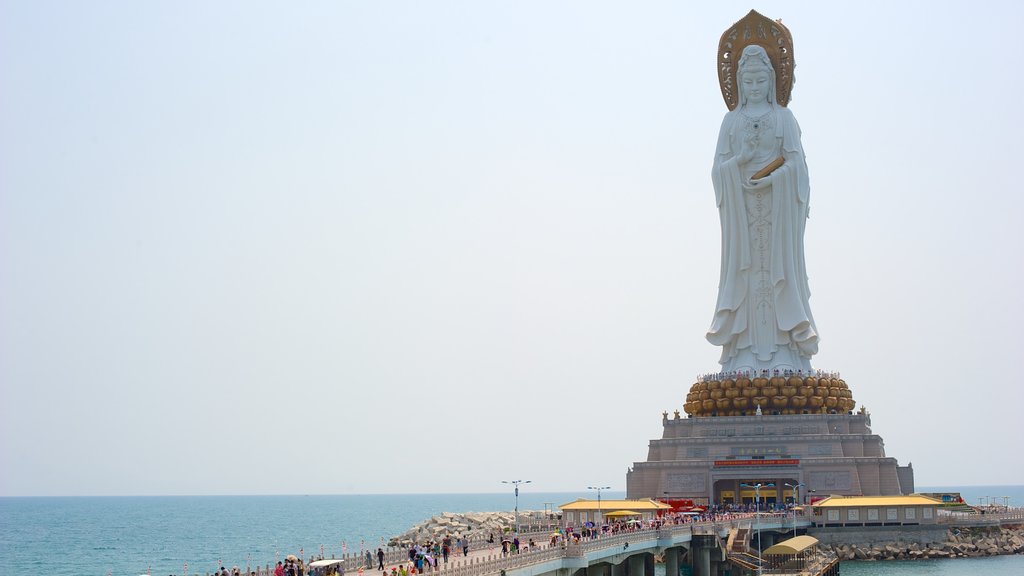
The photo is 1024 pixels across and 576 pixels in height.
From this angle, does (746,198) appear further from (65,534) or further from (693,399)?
(65,534)

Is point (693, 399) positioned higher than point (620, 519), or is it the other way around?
point (693, 399)

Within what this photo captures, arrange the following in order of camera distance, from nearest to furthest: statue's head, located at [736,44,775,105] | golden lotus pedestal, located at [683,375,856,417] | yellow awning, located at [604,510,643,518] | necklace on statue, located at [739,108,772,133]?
1. yellow awning, located at [604,510,643,518]
2. golden lotus pedestal, located at [683,375,856,417]
3. necklace on statue, located at [739,108,772,133]
4. statue's head, located at [736,44,775,105]

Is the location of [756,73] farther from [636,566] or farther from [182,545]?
[182,545]

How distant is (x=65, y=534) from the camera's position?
10556cm

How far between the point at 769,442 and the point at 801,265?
10.0 m

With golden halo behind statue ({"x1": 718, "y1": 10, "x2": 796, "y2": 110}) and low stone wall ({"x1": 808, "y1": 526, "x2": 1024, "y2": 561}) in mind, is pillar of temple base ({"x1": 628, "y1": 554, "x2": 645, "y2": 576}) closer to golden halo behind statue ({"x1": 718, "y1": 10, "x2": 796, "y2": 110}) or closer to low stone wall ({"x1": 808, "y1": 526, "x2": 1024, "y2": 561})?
low stone wall ({"x1": 808, "y1": 526, "x2": 1024, "y2": 561})

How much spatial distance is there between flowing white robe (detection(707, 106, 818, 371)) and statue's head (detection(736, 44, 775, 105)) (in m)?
1.00

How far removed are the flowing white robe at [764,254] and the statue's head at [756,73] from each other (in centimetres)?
100

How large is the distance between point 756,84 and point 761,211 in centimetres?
602

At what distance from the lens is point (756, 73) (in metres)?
59.7

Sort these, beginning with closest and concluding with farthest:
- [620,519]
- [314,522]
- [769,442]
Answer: [620,519] → [769,442] → [314,522]

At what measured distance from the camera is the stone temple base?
51.2 m

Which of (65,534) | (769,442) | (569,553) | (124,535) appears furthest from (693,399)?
(65,534)

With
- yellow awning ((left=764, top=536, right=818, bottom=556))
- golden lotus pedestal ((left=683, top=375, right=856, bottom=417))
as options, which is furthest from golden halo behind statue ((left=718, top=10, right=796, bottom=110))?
yellow awning ((left=764, top=536, right=818, bottom=556))
